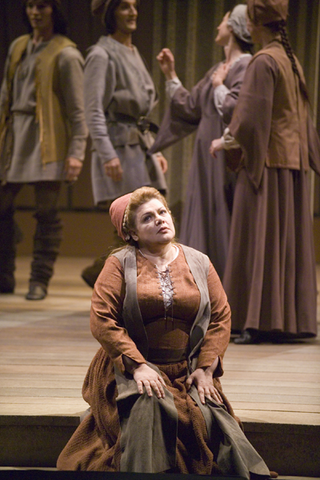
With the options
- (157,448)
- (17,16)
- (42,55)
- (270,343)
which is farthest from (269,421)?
(17,16)

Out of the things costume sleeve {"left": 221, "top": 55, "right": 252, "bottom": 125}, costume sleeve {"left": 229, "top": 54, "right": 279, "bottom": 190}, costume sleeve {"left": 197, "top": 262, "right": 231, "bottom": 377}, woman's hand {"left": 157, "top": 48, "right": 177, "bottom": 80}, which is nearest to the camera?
costume sleeve {"left": 197, "top": 262, "right": 231, "bottom": 377}

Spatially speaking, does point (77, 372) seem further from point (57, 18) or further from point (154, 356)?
point (57, 18)

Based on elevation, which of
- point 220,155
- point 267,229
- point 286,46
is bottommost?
point 267,229

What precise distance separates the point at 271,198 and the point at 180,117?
79 centimetres

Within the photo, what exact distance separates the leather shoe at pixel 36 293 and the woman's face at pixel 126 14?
152 centimetres

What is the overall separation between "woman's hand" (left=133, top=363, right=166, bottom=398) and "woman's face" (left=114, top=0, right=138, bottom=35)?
2291 millimetres

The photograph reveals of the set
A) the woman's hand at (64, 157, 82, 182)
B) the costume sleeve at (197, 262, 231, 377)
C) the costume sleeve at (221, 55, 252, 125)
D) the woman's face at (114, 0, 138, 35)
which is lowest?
the costume sleeve at (197, 262, 231, 377)

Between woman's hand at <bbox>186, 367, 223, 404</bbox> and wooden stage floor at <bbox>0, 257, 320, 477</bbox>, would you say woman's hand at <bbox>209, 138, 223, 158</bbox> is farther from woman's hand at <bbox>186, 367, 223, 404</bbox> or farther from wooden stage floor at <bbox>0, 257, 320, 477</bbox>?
woman's hand at <bbox>186, 367, 223, 404</bbox>

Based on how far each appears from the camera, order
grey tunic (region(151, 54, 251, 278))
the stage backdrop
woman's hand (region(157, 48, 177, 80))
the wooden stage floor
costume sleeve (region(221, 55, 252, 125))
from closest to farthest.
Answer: the wooden stage floor
costume sleeve (region(221, 55, 252, 125))
grey tunic (region(151, 54, 251, 278))
woman's hand (region(157, 48, 177, 80))
the stage backdrop

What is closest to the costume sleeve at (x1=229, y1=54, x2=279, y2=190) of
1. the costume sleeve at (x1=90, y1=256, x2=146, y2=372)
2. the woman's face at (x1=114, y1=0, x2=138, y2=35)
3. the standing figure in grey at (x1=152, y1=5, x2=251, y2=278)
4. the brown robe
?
the brown robe

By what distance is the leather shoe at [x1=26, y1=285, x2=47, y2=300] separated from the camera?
4.04 meters

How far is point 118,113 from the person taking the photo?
3.67 m

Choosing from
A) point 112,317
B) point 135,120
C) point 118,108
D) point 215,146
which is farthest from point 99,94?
point 112,317

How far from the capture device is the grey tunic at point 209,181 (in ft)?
11.0
